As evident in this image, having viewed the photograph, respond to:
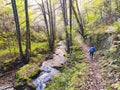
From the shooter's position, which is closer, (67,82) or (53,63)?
(67,82)

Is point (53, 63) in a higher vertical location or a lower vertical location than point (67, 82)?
lower

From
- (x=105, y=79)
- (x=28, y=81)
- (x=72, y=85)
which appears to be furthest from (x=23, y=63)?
(x=105, y=79)

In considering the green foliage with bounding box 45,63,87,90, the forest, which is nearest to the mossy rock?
→ the forest

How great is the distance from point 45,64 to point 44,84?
393 centimetres

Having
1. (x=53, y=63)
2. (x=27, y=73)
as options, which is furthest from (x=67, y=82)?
(x=53, y=63)

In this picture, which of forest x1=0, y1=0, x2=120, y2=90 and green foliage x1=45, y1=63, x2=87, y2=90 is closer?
green foliage x1=45, y1=63, x2=87, y2=90

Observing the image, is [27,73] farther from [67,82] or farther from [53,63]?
[67,82]

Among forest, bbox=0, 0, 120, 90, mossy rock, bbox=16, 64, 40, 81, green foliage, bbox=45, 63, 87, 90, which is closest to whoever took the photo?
green foliage, bbox=45, 63, 87, 90

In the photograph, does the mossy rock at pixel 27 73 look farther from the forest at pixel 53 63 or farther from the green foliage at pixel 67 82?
the green foliage at pixel 67 82

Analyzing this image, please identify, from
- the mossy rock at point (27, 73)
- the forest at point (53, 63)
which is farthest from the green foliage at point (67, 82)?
the mossy rock at point (27, 73)

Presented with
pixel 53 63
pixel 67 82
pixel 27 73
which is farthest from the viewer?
pixel 53 63

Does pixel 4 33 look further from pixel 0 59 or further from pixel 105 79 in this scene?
pixel 105 79

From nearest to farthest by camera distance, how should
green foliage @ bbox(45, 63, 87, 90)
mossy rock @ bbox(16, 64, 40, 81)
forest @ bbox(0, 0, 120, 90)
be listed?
green foliage @ bbox(45, 63, 87, 90)
forest @ bbox(0, 0, 120, 90)
mossy rock @ bbox(16, 64, 40, 81)

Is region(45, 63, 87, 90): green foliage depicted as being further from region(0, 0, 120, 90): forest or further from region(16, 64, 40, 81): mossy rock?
region(16, 64, 40, 81): mossy rock
